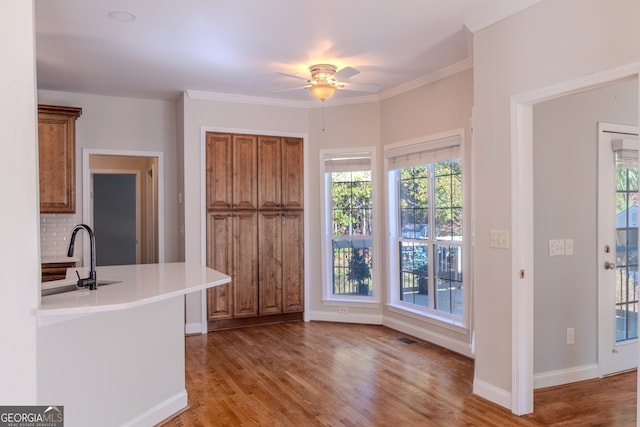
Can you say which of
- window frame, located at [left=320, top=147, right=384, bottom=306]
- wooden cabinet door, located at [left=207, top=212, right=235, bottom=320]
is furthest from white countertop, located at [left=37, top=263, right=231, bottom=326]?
window frame, located at [left=320, top=147, right=384, bottom=306]

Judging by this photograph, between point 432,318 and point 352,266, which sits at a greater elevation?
point 352,266

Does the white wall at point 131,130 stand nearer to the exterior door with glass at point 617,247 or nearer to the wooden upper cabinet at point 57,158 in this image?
the wooden upper cabinet at point 57,158

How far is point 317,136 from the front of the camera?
5.56 m

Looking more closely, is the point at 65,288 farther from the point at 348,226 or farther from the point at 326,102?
the point at 326,102

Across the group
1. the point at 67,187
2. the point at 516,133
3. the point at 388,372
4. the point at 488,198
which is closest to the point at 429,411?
the point at 388,372

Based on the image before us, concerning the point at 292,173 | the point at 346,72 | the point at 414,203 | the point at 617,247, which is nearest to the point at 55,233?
the point at 292,173

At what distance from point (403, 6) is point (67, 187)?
3817 millimetres

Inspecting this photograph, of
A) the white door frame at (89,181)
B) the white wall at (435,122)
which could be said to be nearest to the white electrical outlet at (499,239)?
the white wall at (435,122)

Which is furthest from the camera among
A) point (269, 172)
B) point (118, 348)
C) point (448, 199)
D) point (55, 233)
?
point (269, 172)

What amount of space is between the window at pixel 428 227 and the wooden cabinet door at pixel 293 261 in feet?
3.67

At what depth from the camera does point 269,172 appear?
5395 mm

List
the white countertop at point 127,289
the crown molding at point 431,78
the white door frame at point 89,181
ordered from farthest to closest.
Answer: the white door frame at point 89,181 → the crown molding at point 431,78 → the white countertop at point 127,289

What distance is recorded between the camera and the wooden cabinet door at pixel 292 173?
5.48 m

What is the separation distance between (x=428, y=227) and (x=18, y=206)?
3706mm
